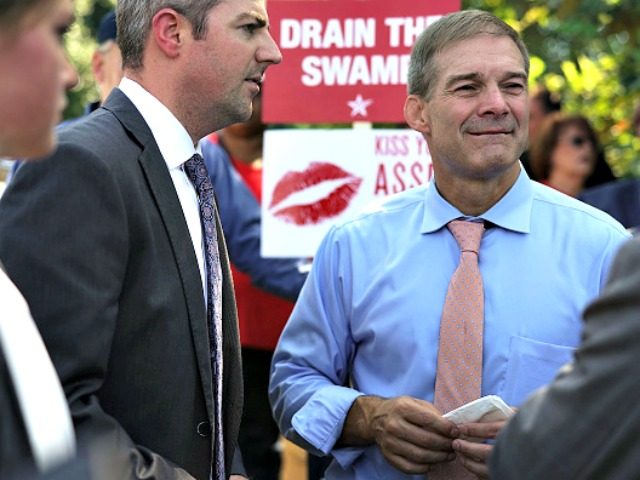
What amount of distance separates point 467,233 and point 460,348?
367 mm

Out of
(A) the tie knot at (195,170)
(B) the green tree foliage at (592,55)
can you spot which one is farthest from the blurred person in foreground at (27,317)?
(B) the green tree foliage at (592,55)

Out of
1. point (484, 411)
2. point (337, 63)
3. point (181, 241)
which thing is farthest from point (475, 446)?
point (337, 63)

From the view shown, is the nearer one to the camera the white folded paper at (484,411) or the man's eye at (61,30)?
the man's eye at (61,30)

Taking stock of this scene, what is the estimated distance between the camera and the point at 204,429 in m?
3.31

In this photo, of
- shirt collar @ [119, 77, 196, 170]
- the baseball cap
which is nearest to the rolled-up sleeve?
shirt collar @ [119, 77, 196, 170]

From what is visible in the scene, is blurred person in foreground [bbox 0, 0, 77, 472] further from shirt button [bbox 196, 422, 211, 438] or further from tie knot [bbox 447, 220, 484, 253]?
tie knot [bbox 447, 220, 484, 253]

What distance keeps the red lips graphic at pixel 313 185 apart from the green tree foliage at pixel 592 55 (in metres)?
2.54

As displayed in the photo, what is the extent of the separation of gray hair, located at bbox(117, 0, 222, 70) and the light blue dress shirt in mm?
770

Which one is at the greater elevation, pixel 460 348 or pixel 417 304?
pixel 417 304

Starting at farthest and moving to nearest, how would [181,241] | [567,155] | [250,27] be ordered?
[567,155] < [250,27] < [181,241]

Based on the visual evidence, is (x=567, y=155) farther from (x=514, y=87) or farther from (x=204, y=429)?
(x=204, y=429)

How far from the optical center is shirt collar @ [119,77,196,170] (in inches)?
136

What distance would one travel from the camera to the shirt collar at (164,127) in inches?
136

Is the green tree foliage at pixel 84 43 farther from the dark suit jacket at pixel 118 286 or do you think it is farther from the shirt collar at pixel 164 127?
the dark suit jacket at pixel 118 286
